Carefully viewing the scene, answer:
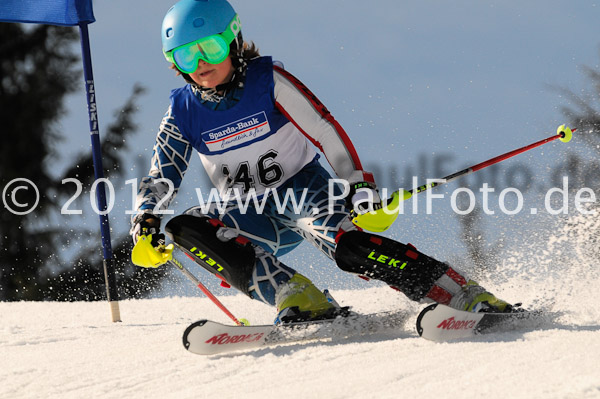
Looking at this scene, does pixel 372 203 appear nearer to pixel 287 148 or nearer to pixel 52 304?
pixel 287 148

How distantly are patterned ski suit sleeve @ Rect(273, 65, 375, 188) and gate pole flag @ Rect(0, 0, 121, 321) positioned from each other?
2.37m

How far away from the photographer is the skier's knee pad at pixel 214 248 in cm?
303

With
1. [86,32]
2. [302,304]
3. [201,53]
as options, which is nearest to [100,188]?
[86,32]

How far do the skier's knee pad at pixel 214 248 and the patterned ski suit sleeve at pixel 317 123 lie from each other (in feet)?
1.84

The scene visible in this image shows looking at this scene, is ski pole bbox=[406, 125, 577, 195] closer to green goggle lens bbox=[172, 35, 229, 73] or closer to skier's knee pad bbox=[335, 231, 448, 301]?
skier's knee pad bbox=[335, 231, 448, 301]

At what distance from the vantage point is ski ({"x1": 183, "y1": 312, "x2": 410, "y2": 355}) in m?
2.68

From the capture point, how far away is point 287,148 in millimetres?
3371

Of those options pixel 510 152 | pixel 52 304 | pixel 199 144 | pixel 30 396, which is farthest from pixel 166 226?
pixel 52 304

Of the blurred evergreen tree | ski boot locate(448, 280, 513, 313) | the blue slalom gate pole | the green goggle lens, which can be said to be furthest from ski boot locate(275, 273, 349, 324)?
the blurred evergreen tree

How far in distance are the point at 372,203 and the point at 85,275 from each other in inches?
436

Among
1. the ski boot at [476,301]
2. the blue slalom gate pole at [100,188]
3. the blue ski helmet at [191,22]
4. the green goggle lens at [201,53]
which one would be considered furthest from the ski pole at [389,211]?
the blue slalom gate pole at [100,188]

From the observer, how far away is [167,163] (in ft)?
11.4

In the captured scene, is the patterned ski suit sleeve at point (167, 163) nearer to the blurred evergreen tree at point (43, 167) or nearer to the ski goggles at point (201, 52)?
the ski goggles at point (201, 52)

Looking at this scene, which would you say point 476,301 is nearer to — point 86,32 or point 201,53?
point 201,53
